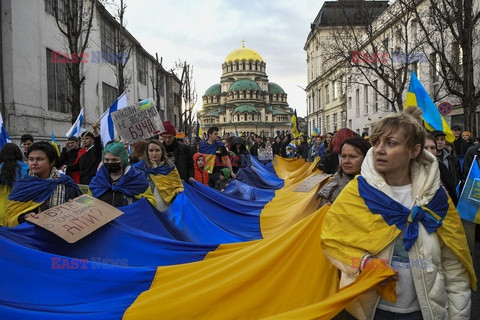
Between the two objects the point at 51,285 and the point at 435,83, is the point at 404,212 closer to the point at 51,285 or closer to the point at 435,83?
the point at 51,285

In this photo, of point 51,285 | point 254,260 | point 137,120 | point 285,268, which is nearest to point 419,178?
point 285,268

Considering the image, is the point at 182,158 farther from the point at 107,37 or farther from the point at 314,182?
the point at 107,37

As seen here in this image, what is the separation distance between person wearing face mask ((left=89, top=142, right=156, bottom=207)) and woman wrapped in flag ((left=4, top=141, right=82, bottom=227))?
697mm

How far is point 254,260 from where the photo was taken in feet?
9.81

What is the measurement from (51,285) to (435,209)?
269 centimetres

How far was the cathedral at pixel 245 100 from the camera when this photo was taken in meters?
123

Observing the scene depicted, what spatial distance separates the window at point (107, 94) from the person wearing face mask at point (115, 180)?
981 inches

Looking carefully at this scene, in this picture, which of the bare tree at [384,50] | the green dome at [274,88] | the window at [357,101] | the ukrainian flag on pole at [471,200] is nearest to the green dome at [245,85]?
the green dome at [274,88]

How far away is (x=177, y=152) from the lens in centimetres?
791

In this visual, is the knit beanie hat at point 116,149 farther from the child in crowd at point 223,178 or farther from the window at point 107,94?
the window at point 107,94

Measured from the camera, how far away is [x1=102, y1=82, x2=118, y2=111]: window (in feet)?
93.9

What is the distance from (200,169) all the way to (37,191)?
5.39 metres

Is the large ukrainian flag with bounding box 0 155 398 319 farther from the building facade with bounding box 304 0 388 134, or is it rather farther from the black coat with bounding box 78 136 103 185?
the building facade with bounding box 304 0 388 134

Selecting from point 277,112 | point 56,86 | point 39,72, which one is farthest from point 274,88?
point 39,72
